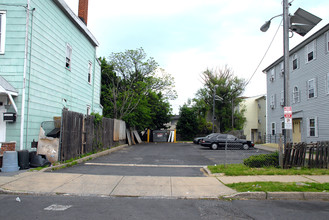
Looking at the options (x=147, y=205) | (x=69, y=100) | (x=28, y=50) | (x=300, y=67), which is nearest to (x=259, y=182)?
(x=147, y=205)

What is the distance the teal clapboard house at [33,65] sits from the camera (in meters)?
10.1

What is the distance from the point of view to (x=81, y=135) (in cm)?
1316

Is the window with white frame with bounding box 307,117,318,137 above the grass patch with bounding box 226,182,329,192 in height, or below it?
above

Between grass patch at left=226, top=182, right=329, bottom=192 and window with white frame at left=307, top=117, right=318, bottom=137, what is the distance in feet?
43.4

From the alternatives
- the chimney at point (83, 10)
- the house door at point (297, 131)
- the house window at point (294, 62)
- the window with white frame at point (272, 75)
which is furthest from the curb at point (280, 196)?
the window with white frame at point (272, 75)

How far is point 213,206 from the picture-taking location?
19.5ft

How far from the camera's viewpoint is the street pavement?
22.1ft

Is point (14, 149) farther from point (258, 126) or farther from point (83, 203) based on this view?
point (258, 126)

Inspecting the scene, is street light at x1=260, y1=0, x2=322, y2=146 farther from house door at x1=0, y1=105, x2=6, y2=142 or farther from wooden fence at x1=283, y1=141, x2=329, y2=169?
house door at x1=0, y1=105, x2=6, y2=142

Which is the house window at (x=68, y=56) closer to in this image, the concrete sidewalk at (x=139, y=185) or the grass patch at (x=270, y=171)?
the concrete sidewalk at (x=139, y=185)

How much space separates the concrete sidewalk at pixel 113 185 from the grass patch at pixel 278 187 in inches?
16.0

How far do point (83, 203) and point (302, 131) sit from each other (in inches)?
777

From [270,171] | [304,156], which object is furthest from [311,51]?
[270,171]

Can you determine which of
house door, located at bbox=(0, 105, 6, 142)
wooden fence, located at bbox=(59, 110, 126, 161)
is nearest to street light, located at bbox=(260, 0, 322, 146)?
wooden fence, located at bbox=(59, 110, 126, 161)
